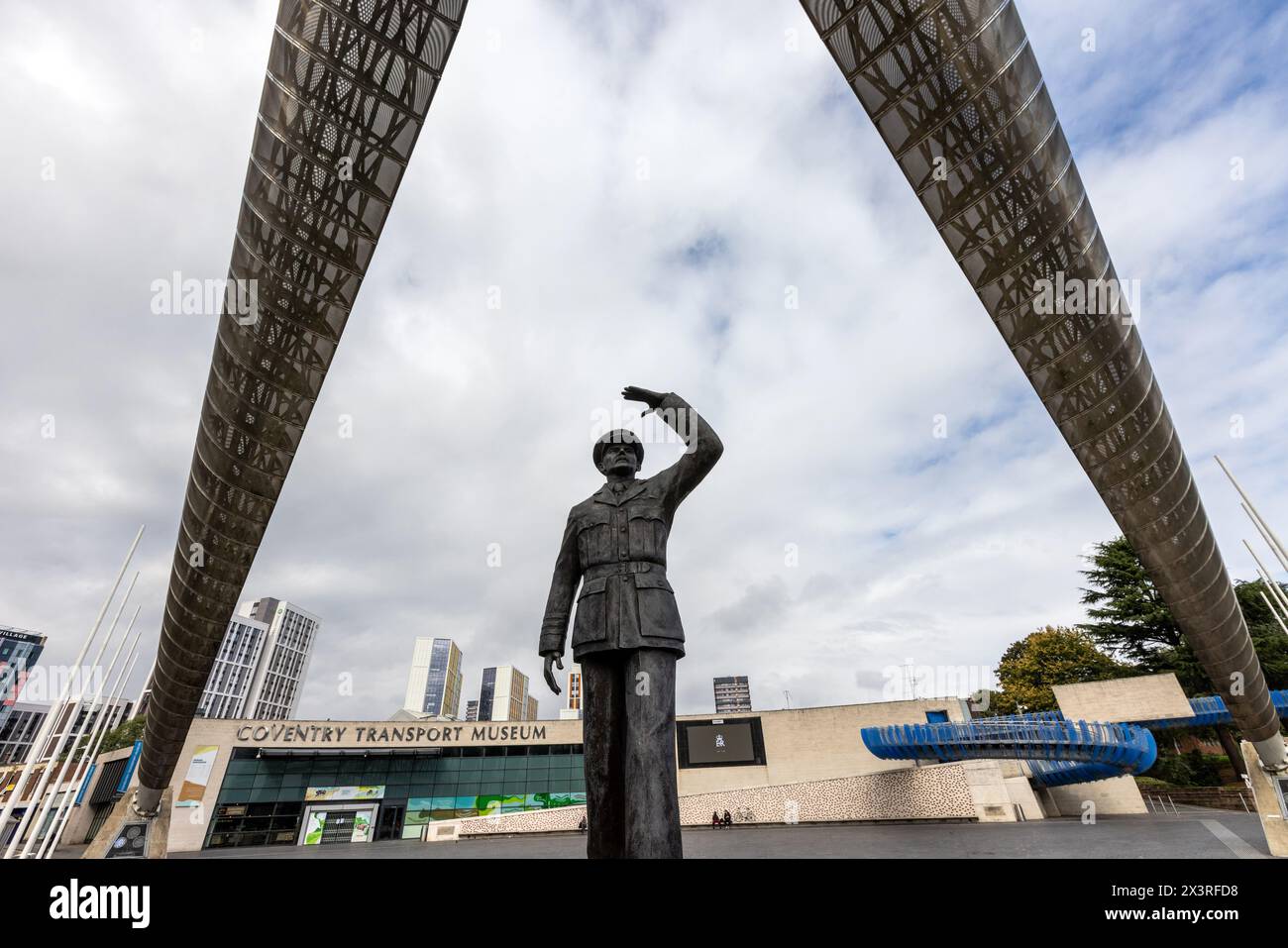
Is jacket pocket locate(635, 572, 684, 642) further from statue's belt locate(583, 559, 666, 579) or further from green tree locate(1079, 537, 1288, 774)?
green tree locate(1079, 537, 1288, 774)

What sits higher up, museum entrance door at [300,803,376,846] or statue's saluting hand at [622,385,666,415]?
statue's saluting hand at [622,385,666,415]

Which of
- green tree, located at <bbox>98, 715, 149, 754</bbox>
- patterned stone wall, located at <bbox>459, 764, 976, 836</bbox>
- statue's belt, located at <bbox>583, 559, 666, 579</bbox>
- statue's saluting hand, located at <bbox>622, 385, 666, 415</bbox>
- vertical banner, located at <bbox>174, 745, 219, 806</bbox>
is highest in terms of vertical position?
green tree, located at <bbox>98, 715, 149, 754</bbox>

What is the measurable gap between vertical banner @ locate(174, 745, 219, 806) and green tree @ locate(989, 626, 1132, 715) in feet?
161

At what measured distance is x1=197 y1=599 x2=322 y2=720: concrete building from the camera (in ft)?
336

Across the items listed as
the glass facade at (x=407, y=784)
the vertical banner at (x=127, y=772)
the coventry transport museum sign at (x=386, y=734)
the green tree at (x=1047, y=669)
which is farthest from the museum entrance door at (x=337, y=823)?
the green tree at (x=1047, y=669)

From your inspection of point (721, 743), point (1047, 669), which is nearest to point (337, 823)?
point (721, 743)

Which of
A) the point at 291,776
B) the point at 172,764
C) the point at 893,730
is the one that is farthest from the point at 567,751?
the point at 172,764

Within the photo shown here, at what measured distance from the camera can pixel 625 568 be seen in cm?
462

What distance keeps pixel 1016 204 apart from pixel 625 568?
14.0 ft

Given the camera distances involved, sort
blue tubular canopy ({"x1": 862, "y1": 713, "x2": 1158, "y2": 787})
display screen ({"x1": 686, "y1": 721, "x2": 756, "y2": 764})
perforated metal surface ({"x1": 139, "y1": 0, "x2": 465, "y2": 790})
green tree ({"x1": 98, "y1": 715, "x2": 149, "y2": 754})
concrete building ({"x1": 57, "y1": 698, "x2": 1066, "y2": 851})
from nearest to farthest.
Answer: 1. perforated metal surface ({"x1": 139, "y1": 0, "x2": 465, "y2": 790})
2. blue tubular canopy ({"x1": 862, "y1": 713, "x2": 1158, "y2": 787})
3. concrete building ({"x1": 57, "y1": 698, "x2": 1066, "y2": 851})
4. display screen ({"x1": 686, "y1": 721, "x2": 756, "y2": 764})
5. green tree ({"x1": 98, "y1": 715, "x2": 149, "y2": 754})

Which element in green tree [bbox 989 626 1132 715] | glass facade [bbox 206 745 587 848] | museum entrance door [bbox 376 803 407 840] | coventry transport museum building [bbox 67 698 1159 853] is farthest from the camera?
green tree [bbox 989 626 1132 715]

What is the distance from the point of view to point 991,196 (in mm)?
4773

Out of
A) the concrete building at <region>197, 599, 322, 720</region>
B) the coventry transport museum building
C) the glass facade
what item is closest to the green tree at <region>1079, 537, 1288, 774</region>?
the coventry transport museum building

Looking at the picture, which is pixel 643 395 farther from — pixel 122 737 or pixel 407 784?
pixel 122 737
